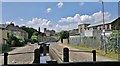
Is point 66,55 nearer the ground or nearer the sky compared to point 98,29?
nearer the ground

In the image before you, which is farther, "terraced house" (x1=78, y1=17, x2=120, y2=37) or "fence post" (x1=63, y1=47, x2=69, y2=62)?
"terraced house" (x1=78, y1=17, x2=120, y2=37)

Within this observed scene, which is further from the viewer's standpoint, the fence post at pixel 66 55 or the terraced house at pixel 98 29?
the terraced house at pixel 98 29

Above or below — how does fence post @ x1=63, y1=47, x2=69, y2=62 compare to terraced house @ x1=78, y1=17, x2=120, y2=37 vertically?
below

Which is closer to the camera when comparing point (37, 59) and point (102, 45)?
point (37, 59)

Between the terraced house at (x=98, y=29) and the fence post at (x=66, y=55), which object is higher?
the terraced house at (x=98, y=29)

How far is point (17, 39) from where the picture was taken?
12.1 m

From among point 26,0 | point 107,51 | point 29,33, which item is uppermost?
point 26,0

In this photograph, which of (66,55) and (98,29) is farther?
(98,29)

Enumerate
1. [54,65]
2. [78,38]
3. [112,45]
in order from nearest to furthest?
[54,65]
[112,45]
[78,38]

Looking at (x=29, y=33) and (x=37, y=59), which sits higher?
(x=29, y=33)

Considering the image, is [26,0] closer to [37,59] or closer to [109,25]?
[37,59]

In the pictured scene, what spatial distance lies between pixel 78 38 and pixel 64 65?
63.2 feet

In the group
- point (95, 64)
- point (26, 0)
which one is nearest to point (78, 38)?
point (26, 0)

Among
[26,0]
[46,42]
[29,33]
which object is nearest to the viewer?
[26,0]
